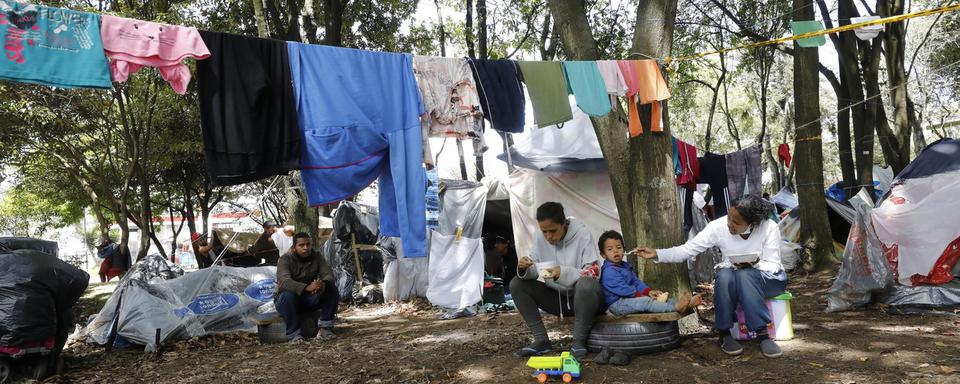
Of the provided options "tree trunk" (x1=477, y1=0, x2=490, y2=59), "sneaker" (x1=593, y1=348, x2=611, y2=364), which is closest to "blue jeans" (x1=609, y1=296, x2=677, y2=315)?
"sneaker" (x1=593, y1=348, x2=611, y2=364)

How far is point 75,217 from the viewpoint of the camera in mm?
28312

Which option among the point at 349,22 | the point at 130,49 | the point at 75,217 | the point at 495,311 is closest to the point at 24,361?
the point at 130,49

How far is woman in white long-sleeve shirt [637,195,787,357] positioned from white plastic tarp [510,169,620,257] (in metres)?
4.51

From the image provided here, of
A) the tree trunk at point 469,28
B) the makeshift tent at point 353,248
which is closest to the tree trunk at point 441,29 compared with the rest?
the tree trunk at point 469,28

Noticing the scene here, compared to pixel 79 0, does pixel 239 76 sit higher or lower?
lower

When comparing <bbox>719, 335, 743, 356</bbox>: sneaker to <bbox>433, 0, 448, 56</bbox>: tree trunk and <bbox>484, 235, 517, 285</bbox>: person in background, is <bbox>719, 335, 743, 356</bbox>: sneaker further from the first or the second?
<bbox>433, 0, 448, 56</bbox>: tree trunk

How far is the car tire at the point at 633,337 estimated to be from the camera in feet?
13.8

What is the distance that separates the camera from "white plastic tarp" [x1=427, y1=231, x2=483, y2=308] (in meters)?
8.07

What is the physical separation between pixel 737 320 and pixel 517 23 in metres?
11.6

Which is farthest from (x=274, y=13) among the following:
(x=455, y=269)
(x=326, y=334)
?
(x=326, y=334)

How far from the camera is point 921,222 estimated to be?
5.82 meters

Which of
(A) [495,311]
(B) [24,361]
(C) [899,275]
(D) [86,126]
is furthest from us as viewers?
(D) [86,126]

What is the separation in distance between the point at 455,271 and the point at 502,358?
12.4 feet

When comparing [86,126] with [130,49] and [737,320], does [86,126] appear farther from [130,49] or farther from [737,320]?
[737,320]
